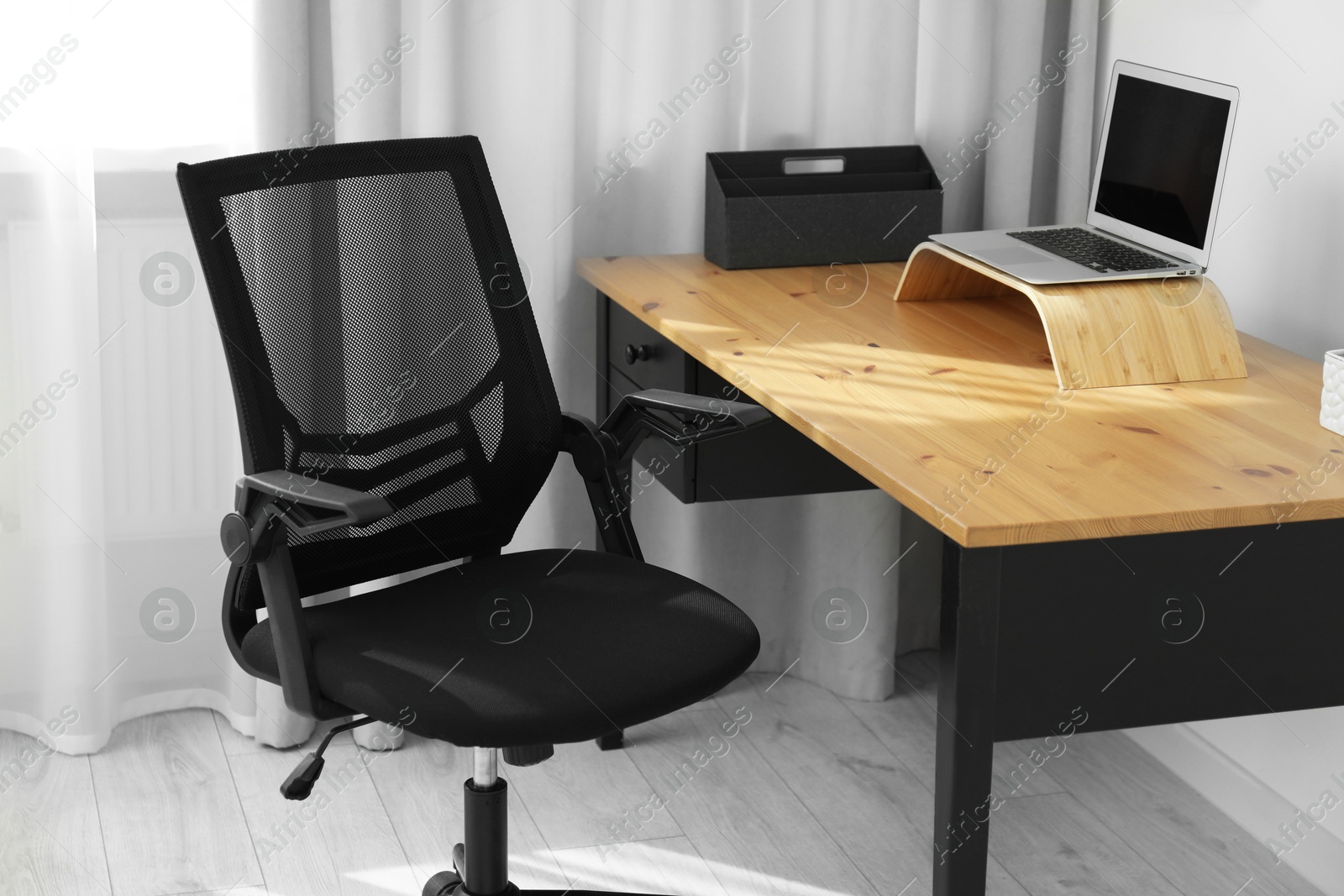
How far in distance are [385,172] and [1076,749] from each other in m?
1.66

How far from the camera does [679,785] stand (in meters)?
2.59

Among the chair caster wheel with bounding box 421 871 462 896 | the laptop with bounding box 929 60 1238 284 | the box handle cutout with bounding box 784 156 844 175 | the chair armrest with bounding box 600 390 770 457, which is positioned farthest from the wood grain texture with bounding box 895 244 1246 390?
the chair caster wheel with bounding box 421 871 462 896

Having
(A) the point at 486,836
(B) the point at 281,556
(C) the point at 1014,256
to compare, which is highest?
(C) the point at 1014,256

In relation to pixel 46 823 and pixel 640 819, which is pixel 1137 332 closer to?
pixel 640 819

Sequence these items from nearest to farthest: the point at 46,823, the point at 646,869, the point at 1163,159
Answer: the point at 1163,159, the point at 646,869, the point at 46,823

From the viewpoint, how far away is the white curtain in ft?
8.19

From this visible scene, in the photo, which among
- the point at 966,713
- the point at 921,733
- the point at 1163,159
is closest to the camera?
the point at 966,713

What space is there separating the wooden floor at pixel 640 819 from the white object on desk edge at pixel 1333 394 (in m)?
0.85

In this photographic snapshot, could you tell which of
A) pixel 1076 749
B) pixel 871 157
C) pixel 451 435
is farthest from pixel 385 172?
pixel 1076 749

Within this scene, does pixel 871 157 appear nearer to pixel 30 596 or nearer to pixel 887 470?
pixel 887 470

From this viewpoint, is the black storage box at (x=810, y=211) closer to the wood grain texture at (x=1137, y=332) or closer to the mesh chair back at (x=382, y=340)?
the wood grain texture at (x=1137, y=332)

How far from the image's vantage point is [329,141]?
8.43 feet

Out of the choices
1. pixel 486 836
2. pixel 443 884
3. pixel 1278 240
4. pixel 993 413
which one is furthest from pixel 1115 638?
pixel 1278 240

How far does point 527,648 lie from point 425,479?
340 millimetres
